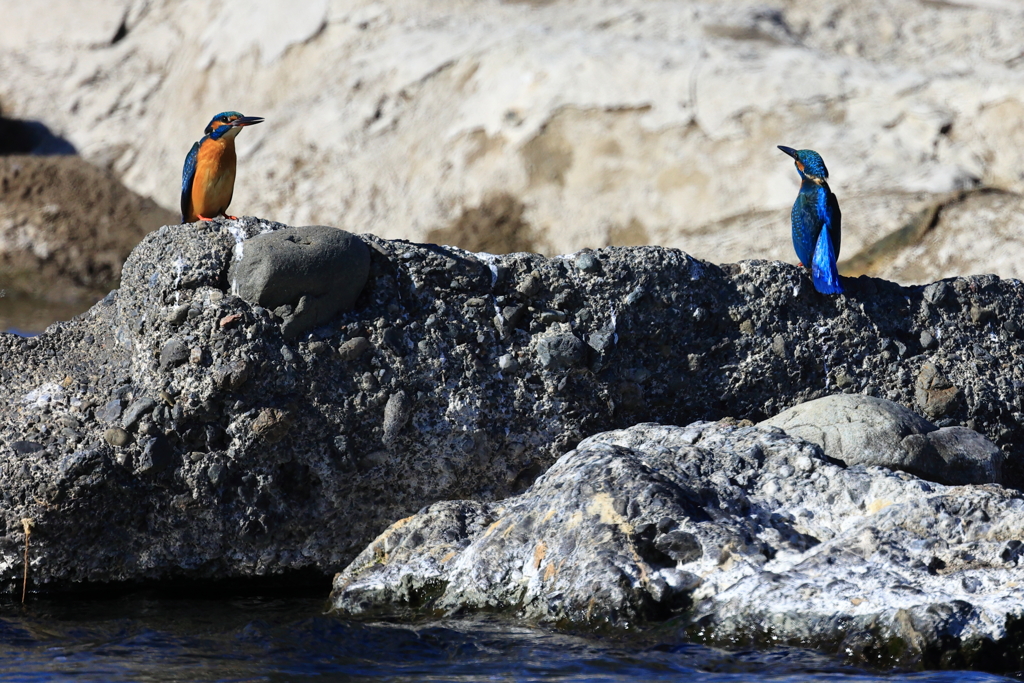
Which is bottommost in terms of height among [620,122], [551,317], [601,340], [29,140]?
[601,340]

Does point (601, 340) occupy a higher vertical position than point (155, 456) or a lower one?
higher

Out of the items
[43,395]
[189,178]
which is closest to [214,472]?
[43,395]

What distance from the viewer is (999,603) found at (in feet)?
9.82

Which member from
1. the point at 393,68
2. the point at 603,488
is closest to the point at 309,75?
the point at 393,68

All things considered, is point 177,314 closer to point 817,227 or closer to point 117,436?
point 117,436

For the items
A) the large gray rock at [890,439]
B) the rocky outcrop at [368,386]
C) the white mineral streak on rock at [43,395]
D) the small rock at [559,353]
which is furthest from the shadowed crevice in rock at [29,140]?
the large gray rock at [890,439]

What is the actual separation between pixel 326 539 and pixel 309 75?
384 inches

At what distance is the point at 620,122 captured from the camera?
36.9 feet

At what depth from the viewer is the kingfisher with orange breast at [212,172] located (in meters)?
5.38

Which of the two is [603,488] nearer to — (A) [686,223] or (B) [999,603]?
(B) [999,603]

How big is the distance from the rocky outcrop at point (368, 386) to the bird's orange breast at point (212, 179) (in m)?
1.02

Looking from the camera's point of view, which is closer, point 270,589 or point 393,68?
point 270,589

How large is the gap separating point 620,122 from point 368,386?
7.65m

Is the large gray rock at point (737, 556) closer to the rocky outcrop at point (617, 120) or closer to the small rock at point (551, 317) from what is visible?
the small rock at point (551, 317)
